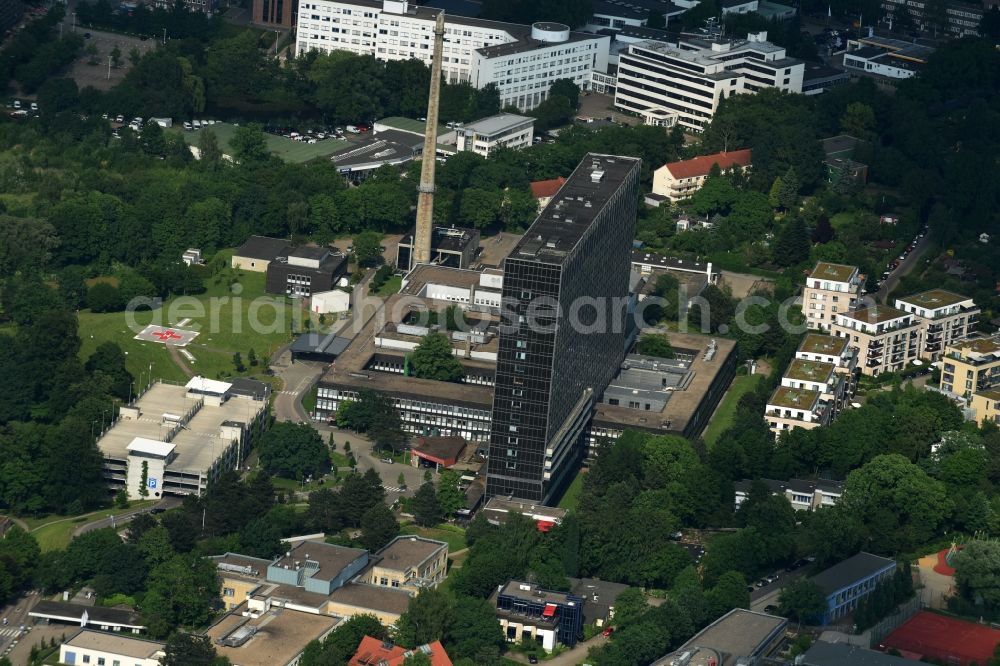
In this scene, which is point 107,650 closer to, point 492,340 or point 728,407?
point 492,340

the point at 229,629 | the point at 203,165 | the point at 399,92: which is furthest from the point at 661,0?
the point at 229,629

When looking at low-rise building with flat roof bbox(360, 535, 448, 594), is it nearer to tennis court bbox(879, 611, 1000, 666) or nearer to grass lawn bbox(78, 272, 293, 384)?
tennis court bbox(879, 611, 1000, 666)

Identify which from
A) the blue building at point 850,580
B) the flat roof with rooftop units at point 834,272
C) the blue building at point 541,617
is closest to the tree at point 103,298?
the blue building at point 541,617

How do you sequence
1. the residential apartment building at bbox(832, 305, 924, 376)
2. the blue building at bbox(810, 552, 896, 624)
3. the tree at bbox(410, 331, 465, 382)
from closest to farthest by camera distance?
1. the blue building at bbox(810, 552, 896, 624)
2. the tree at bbox(410, 331, 465, 382)
3. the residential apartment building at bbox(832, 305, 924, 376)

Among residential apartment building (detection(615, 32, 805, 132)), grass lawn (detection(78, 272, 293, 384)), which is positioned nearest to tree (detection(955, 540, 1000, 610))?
grass lawn (detection(78, 272, 293, 384))

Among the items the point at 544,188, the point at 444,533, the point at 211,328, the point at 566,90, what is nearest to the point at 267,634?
the point at 444,533
